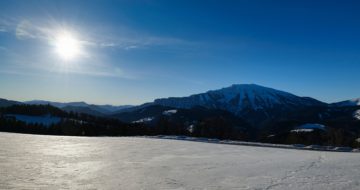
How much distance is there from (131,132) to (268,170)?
338 ft

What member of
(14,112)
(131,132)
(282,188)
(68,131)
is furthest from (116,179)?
(14,112)

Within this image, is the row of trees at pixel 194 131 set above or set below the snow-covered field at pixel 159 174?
above

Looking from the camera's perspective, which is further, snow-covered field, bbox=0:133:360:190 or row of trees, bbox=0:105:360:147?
row of trees, bbox=0:105:360:147

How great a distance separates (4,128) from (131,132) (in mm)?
41128

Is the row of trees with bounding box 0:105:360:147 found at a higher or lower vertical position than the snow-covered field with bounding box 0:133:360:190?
higher

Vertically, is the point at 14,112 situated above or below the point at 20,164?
above

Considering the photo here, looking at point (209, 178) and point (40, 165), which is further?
point (40, 165)

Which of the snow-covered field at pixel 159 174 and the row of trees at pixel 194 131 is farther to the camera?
the row of trees at pixel 194 131

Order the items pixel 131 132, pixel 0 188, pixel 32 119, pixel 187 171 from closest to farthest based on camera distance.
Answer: pixel 0 188
pixel 187 171
pixel 131 132
pixel 32 119

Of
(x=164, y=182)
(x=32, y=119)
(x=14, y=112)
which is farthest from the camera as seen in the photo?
(x=14, y=112)

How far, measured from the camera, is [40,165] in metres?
12.2

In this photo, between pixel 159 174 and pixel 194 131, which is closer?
pixel 159 174

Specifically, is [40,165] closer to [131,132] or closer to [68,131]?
[68,131]

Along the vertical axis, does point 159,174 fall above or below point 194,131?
below
